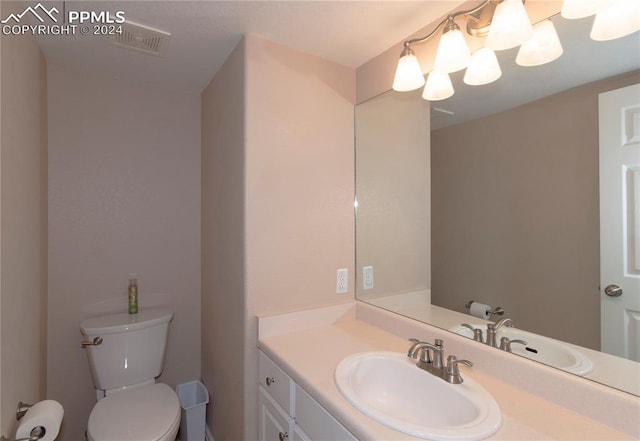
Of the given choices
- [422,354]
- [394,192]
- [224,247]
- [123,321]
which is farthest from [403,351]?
[123,321]

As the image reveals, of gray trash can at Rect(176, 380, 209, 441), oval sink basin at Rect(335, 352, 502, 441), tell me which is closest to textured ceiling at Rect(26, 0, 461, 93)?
oval sink basin at Rect(335, 352, 502, 441)

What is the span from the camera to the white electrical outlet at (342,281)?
1.63m

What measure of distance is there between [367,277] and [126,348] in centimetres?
139

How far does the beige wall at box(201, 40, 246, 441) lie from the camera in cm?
145

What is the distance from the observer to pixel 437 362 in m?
1.06

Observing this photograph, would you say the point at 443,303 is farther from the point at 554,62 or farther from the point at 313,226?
the point at 554,62

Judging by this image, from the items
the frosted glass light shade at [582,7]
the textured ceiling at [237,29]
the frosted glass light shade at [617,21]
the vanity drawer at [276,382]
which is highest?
the textured ceiling at [237,29]

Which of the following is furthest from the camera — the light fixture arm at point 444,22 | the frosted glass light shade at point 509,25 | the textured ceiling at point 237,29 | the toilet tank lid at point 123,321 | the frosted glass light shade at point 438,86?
the toilet tank lid at point 123,321

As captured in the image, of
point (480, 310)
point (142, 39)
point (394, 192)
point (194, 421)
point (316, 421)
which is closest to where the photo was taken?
point (316, 421)

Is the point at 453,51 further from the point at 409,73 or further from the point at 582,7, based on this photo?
the point at 582,7

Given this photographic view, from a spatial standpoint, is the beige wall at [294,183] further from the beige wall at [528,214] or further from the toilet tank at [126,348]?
the toilet tank at [126,348]

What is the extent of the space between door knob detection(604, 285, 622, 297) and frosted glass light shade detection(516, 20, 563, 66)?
0.74 m

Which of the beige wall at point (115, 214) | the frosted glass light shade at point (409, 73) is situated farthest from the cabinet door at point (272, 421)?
the frosted glass light shade at point (409, 73)

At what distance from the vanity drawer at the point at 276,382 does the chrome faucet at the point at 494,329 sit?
738 millimetres
